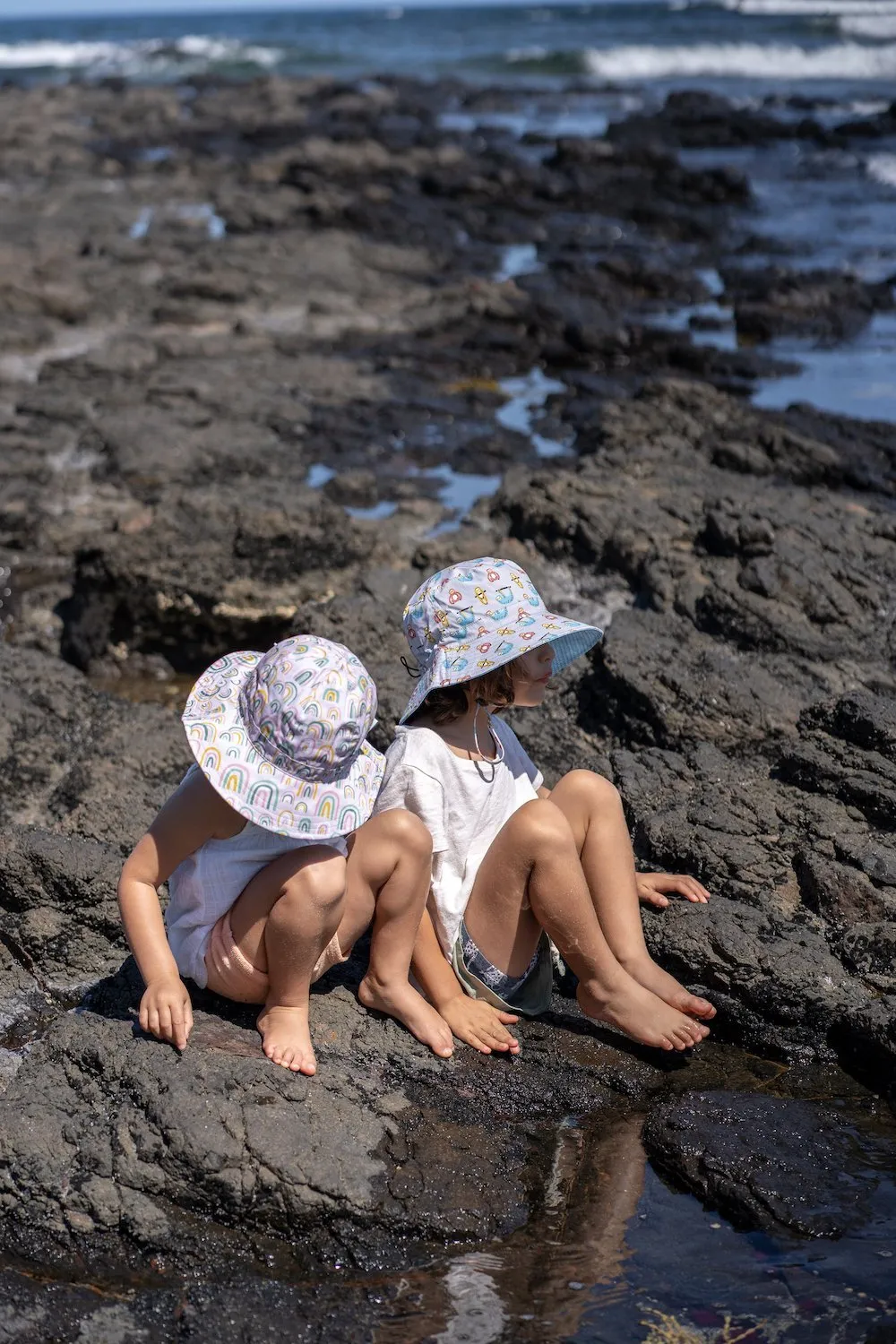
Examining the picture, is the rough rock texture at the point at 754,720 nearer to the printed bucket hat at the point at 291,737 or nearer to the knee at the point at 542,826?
the knee at the point at 542,826

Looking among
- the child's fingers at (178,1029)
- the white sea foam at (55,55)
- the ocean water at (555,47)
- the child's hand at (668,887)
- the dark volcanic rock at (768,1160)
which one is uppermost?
the child's fingers at (178,1029)

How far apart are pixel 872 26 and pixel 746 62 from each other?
18.2ft

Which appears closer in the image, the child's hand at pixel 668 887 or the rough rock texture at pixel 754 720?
the rough rock texture at pixel 754 720

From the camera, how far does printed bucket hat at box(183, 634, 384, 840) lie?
9.55 ft

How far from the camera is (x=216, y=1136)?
2.79 m

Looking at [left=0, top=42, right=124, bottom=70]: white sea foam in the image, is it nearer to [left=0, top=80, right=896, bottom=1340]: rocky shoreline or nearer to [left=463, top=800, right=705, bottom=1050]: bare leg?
[left=0, top=80, right=896, bottom=1340]: rocky shoreline

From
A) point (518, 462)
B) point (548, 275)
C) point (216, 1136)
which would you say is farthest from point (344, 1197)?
point (548, 275)

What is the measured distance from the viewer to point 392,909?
312 cm

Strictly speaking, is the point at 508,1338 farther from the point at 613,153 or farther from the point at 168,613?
the point at 613,153

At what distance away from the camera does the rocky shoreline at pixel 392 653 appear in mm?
2789

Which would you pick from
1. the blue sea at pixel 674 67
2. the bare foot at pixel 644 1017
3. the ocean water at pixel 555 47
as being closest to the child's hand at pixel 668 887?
the bare foot at pixel 644 1017

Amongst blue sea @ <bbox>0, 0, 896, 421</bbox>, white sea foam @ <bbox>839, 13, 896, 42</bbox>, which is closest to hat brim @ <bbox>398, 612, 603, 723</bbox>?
blue sea @ <bbox>0, 0, 896, 421</bbox>

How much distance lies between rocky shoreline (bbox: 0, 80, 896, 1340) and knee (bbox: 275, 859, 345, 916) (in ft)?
1.13

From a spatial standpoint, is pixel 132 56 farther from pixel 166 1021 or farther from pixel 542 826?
pixel 166 1021
